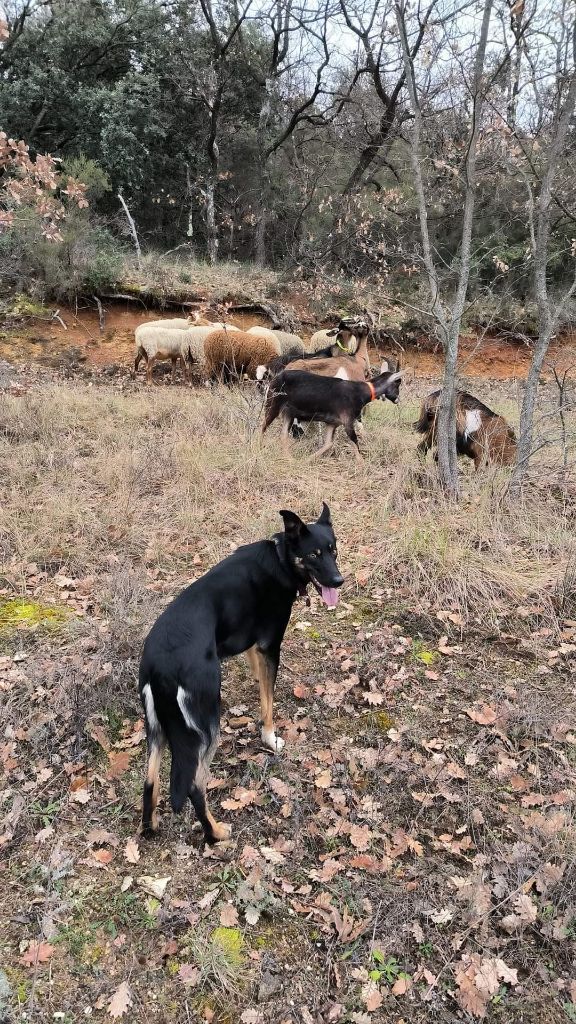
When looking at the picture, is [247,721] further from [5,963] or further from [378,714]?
[5,963]

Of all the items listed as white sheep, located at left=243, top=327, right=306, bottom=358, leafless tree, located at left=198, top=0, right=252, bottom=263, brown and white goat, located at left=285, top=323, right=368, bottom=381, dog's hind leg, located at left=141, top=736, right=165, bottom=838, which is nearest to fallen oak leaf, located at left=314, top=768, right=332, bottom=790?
dog's hind leg, located at left=141, top=736, right=165, bottom=838

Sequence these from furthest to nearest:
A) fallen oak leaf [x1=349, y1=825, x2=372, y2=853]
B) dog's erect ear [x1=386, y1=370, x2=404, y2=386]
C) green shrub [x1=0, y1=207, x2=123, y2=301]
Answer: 1. green shrub [x1=0, y1=207, x2=123, y2=301]
2. dog's erect ear [x1=386, y1=370, x2=404, y2=386]
3. fallen oak leaf [x1=349, y1=825, x2=372, y2=853]

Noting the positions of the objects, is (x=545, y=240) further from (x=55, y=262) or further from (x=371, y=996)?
(x=55, y=262)

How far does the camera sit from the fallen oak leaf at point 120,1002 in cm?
216

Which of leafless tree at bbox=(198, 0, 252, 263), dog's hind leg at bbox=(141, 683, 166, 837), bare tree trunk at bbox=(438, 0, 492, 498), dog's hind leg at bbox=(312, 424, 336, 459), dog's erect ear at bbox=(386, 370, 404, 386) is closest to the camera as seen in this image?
dog's hind leg at bbox=(141, 683, 166, 837)

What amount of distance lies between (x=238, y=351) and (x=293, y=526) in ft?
29.2

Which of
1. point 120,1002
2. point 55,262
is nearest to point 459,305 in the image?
point 120,1002

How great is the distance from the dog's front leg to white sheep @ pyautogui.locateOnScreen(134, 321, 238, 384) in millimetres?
9410

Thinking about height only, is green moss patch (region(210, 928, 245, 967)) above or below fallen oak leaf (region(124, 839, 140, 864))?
above

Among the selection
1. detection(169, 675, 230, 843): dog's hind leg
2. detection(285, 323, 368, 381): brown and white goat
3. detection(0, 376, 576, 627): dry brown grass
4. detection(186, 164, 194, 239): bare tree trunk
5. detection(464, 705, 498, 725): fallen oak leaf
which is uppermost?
detection(186, 164, 194, 239): bare tree trunk

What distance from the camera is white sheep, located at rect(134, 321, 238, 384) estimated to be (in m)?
11.7

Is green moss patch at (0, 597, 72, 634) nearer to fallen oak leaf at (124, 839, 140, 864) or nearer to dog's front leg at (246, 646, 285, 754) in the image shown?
dog's front leg at (246, 646, 285, 754)

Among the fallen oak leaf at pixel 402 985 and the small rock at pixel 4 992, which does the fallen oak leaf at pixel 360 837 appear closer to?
the fallen oak leaf at pixel 402 985

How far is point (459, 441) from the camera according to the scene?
6816 millimetres
